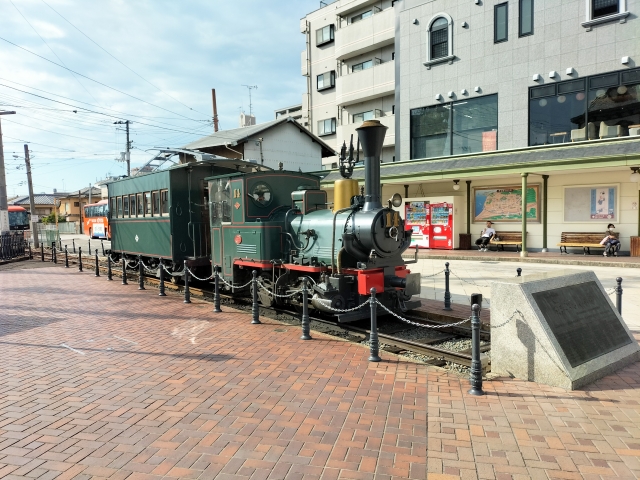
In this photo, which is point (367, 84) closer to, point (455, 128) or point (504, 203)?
point (455, 128)

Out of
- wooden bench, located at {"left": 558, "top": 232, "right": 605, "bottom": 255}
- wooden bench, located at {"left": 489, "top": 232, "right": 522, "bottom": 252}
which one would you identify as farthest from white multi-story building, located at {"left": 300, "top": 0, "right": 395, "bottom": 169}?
wooden bench, located at {"left": 558, "top": 232, "right": 605, "bottom": 255}

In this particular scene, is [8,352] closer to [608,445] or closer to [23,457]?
[23,457]

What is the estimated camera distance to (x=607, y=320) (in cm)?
562

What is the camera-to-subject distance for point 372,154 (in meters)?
7.11

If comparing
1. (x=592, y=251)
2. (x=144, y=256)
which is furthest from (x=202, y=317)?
(x=592, y=251)

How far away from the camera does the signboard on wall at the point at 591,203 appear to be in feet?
53.4

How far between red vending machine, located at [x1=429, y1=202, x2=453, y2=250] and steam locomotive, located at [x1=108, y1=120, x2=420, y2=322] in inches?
427

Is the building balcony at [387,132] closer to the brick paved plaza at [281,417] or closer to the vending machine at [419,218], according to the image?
the vending machine at [419,218]

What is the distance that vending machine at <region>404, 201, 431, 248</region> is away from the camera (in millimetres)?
20125

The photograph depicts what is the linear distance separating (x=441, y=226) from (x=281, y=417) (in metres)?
16.9

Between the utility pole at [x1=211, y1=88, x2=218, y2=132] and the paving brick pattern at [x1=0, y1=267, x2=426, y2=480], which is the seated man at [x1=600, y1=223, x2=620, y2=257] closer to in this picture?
the paving brick pattern at [x1=0, y1=267, x2=426, y2=480]

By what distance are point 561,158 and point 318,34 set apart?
25.5 m

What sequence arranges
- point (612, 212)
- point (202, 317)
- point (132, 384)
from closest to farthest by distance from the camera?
point (132, 384) < point (202, 317) < point (612, 212)

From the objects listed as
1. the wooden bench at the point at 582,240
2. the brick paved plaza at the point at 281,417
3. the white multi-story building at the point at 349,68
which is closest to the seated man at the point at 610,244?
the wooden bench at the point at 582,240
